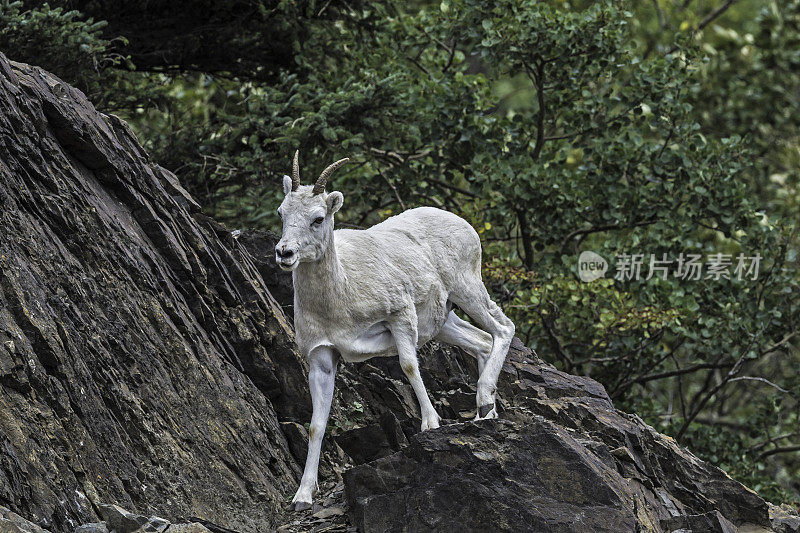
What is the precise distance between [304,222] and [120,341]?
2034 mm

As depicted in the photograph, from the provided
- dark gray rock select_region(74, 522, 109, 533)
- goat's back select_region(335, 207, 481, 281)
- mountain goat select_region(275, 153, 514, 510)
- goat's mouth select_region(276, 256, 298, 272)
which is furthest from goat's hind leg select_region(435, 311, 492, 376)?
dark gray rock select_region(74, 522, 109, 533)

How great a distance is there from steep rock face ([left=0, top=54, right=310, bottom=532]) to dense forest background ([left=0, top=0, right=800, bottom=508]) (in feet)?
14.5

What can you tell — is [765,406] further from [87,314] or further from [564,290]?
[87,314]

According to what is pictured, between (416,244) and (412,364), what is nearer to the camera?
(412,364)

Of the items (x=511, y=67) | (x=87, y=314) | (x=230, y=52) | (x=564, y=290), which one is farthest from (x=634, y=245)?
(x=87, y=314)

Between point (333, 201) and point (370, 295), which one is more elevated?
point (333, 201)

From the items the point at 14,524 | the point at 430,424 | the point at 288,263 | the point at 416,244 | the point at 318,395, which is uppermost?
the point at 288,263

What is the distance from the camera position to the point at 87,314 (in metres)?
8.84

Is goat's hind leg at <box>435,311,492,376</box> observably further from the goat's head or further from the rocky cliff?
the goat's head

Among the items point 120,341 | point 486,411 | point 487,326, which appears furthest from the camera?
point 487,326

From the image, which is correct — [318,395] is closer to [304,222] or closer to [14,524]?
[304,222]

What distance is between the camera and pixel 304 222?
862 centimetres

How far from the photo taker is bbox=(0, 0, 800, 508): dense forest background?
15.4 meters

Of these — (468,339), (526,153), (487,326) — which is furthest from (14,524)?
(526,153)
